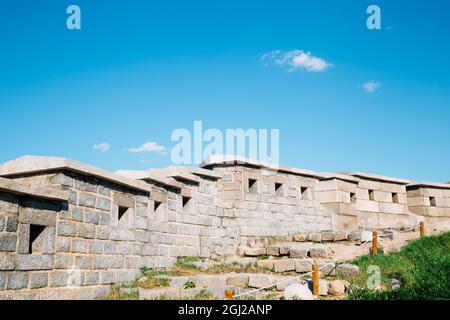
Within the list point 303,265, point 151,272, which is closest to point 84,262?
point 151,272

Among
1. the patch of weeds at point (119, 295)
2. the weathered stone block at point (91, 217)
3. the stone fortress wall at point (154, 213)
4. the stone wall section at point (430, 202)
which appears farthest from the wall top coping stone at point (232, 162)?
the stone wall section at point (430, 202)

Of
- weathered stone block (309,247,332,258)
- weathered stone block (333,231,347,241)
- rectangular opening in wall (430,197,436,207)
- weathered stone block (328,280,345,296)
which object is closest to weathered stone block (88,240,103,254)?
weathered stone block (328,280,345,296)

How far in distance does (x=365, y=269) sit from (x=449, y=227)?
6650 mm

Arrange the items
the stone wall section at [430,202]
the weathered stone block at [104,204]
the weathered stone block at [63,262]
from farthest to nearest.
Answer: the stone wall section at [430,202], the weathered stone block at [104,204], the weathered stone block at [63,262]

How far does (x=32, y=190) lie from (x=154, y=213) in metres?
3.60

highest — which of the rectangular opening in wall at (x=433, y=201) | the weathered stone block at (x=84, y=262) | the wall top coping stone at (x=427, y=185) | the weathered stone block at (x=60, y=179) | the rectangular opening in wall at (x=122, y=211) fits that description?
the wall top coping stone at (x=427, y=185)

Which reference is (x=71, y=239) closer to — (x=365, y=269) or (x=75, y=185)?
(x=75, y=185)

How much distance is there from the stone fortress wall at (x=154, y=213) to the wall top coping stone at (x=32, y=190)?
0.05 feet

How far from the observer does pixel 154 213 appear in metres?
9.37

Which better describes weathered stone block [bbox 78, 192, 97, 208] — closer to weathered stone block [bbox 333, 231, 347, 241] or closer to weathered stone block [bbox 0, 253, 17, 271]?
weathered stone block [bbox 0, 253, 17, 271]

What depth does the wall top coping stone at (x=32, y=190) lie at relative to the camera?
5.67 meters

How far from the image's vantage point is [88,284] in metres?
6.96

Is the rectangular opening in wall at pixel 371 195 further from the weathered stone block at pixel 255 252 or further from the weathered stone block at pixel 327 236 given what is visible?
the weathered stone block at pixel 255 252
